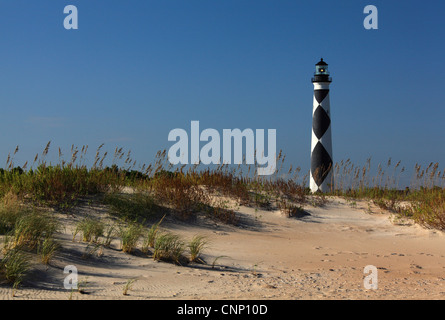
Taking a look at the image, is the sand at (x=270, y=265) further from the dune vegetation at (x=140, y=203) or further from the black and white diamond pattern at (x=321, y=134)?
the black and white diamond pattern at (x=321, y=134)

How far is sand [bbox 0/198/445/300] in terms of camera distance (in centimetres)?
489

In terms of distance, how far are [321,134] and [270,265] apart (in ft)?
46.0

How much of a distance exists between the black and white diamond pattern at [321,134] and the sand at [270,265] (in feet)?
29.2

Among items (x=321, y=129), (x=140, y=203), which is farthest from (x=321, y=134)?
(x=140, y=203)

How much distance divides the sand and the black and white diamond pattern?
350 inches

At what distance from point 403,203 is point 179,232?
7.06 metres

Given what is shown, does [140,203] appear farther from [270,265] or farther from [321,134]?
[321,134]

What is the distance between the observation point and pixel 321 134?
65.5 feet

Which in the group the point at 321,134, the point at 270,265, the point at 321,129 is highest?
the point at 321,129

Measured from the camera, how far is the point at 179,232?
351 inches

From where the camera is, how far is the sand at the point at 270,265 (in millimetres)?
4887

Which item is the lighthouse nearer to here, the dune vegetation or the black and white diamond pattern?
the black and white diamond pattern
